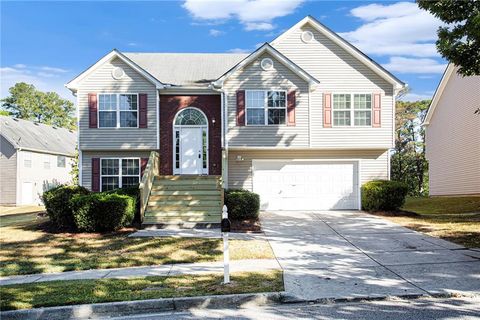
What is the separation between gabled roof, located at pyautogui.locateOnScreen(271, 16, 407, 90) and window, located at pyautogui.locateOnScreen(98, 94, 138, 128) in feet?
22.7

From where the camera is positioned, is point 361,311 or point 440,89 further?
point 440,89

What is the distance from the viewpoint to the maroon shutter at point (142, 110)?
17484 millimetres

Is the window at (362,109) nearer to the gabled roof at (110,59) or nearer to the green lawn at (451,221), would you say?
A: the green lawn at (451,221)

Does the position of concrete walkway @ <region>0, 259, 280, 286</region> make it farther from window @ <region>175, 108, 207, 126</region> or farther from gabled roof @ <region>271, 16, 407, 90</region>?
gabled roof @ <region>271, 16, 407, 90</region>

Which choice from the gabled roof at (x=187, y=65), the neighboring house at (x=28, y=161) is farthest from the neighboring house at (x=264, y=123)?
the neighboring house at (x=28, y=161)

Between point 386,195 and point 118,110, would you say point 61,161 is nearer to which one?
point 118,110

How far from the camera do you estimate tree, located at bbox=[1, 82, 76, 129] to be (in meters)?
58.2

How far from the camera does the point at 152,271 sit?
27.8 ft

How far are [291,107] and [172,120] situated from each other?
5.17 m

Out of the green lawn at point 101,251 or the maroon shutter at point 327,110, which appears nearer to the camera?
the green lawn at point 101,251

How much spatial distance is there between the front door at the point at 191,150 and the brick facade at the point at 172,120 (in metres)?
0.43

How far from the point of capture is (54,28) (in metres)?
17.2

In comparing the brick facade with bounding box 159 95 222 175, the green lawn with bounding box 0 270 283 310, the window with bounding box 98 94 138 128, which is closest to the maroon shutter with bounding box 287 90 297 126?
the brick facade with bounding box 159 95 222 175

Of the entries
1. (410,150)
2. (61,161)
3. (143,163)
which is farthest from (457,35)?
(61,161)
